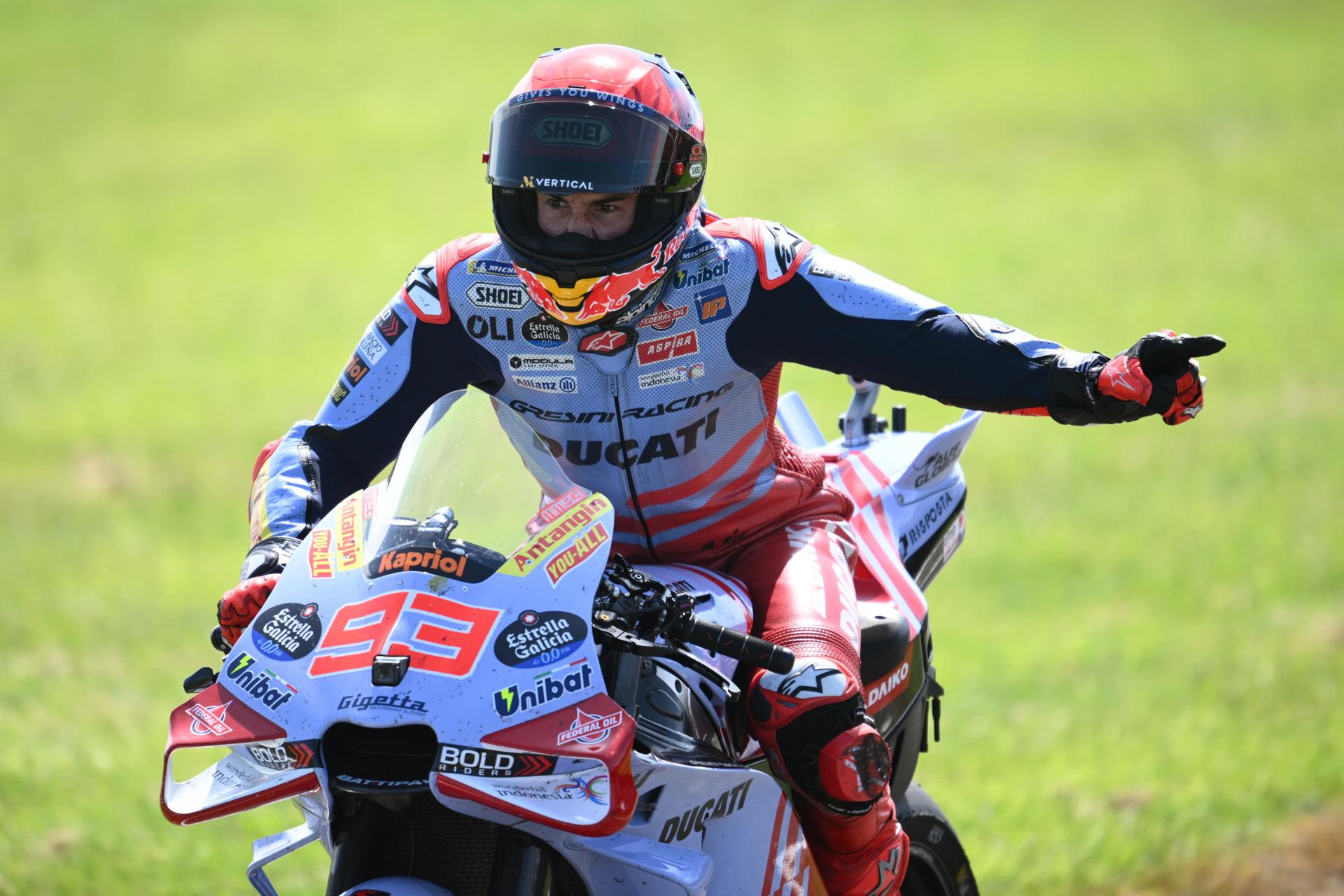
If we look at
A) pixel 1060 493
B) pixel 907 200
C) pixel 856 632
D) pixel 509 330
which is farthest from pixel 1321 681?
pixel 907 200

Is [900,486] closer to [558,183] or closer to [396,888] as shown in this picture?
[558,183]

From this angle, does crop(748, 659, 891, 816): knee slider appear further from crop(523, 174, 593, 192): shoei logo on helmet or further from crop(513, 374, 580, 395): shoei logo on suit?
crop(523, 174, 593, 192): shoei logo on helmet

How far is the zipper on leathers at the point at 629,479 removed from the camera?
12.1 feet

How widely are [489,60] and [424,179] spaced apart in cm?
578

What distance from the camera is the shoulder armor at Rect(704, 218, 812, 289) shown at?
12.1 feet

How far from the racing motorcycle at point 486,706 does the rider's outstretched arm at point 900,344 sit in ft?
2.25

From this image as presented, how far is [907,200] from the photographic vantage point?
20.5 metres

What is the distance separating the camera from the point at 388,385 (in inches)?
152

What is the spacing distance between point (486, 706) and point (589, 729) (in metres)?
0.18

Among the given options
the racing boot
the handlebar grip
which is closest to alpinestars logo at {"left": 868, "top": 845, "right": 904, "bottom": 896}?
the racing boot

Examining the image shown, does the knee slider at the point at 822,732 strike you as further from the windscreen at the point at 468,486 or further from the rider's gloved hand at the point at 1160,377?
the rider's gloved hand at the point at 1160,377

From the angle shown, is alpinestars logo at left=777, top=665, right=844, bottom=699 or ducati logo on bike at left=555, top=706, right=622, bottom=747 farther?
alpinestars logo at left=777, top=665, right=844, bottom=699

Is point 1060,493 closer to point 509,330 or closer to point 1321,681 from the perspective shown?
point 1321,681

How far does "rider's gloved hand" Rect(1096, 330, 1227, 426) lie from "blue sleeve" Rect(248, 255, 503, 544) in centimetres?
146
